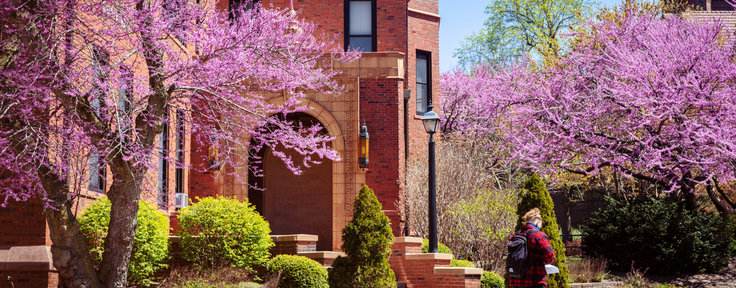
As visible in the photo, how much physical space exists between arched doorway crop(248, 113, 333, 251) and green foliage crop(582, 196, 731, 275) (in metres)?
7.56

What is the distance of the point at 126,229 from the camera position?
27.9 feet

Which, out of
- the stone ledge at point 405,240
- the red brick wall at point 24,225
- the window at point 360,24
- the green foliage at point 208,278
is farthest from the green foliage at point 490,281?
the red brick wall at point 24,225

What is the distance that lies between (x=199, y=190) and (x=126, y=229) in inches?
311

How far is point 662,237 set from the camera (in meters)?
16.7

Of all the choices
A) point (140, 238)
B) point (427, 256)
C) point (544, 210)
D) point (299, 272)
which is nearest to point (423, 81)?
point (544, 210)

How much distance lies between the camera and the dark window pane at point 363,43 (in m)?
19.1

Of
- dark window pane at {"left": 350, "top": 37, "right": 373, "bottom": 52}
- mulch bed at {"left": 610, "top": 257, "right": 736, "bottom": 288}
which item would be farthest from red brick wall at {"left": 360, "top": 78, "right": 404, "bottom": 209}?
mulch bed at {"left": 610, "top": 257, "right": 736, "bottom": 288}

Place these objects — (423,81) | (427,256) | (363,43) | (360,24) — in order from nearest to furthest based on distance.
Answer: (427,256) < (363,43) < (360,24) < (423,81)

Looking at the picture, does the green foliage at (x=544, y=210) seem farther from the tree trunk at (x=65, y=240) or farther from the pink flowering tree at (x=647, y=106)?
the tree trunk at (x=65, y=240)

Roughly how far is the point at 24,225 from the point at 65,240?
191 cm

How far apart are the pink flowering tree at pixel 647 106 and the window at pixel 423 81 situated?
4447mm

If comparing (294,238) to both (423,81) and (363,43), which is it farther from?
(423,81)

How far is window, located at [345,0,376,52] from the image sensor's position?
62.8 ft

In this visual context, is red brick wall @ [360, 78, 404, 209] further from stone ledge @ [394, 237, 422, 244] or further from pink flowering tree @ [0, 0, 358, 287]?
pink flowering tree @ [0, 0, 358, 287]
